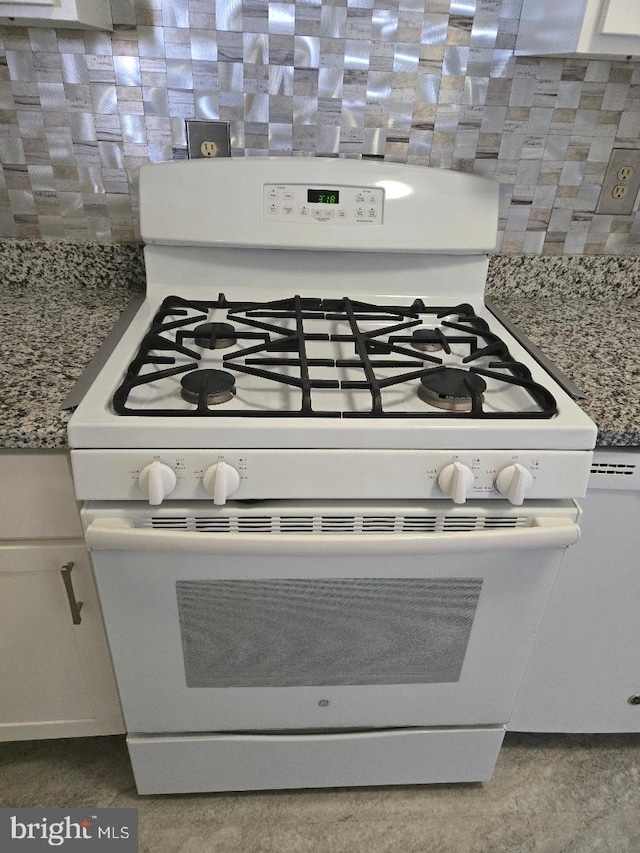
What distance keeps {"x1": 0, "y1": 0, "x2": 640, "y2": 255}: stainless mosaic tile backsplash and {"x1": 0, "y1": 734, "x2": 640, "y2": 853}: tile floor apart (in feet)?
3.75

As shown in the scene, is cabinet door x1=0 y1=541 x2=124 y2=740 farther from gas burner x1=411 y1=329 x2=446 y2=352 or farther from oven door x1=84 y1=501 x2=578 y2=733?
gas burner x1=411 y1=329 x2=446 y2=352

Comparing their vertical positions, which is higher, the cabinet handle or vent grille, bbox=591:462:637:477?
vent grille, bbox=591:462:637:477

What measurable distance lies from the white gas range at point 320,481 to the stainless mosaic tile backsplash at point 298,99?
17 centimetres

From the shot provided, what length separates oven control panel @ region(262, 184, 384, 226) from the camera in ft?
3.85

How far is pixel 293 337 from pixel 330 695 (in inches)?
24.0

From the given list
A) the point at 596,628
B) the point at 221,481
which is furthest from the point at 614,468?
the point at 221,481

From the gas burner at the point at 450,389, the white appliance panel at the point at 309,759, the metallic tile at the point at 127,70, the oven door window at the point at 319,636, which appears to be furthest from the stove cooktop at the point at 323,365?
the white appliance panel at the point at 309,759

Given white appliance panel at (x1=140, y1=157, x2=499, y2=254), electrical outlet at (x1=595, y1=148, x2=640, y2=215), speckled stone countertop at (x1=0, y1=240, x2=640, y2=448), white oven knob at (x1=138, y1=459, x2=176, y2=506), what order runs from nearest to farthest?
white oven knob at (x1=138, y1=459, x2=176, y2=506) < speckled stone countertop at (x1=0, y1=240, x2=640, y2=448) < white appliance panel at (x1=140, y1=157, x2=499, y2=254) < electrical outlet at (x1=595, y1=148, x2=640, y2=215)

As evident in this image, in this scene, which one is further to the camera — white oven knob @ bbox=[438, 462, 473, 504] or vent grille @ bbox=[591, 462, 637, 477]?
vent grille @ bbox=[591, 462, 637, 477]

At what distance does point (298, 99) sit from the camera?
1245mm

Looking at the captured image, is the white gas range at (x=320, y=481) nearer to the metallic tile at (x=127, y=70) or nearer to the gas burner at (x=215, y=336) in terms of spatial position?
the gas burner at (x=215, y=336)

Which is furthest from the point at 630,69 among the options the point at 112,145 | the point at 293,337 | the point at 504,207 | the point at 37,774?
the point at 37,774

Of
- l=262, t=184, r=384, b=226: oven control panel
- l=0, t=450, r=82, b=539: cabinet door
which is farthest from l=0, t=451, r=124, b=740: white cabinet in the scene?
l=262, t=184, r=384, b=226: oven control panel

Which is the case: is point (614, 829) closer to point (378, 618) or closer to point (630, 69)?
→ point (378, 618)
